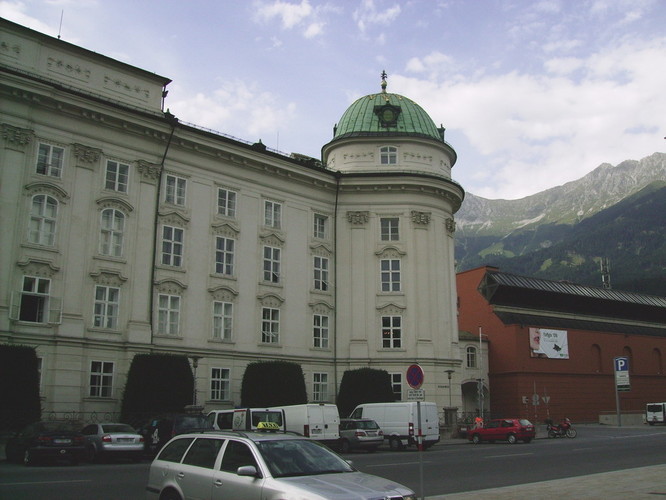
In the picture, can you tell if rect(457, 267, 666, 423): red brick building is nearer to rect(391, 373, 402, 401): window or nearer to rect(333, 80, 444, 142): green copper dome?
rect(391, 373, 402, 401): window

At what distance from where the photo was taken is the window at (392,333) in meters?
47.3

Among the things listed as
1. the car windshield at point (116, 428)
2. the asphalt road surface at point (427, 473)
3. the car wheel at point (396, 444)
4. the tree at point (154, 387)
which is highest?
the tree at point (154, 387)

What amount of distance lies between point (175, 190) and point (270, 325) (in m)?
10.6

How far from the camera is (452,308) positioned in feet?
163

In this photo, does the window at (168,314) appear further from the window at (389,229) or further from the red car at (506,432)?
the red car at (506,432)

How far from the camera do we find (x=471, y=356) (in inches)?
2486

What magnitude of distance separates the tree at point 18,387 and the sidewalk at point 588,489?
2214 centimetres

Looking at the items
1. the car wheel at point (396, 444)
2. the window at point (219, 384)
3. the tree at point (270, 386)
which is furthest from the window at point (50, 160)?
the car wheel at point (396, 444)

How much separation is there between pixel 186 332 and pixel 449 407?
61.7ft

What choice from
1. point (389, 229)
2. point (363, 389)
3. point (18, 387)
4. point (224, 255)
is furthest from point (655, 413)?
point (18, 387)

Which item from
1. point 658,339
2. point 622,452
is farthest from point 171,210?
point 658,339

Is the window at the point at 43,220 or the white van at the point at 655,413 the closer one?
the window at the point at 43,220

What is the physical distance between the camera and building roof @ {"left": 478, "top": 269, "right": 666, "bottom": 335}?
66188 mm

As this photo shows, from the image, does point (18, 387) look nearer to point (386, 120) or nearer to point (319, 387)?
point (319, 387)
